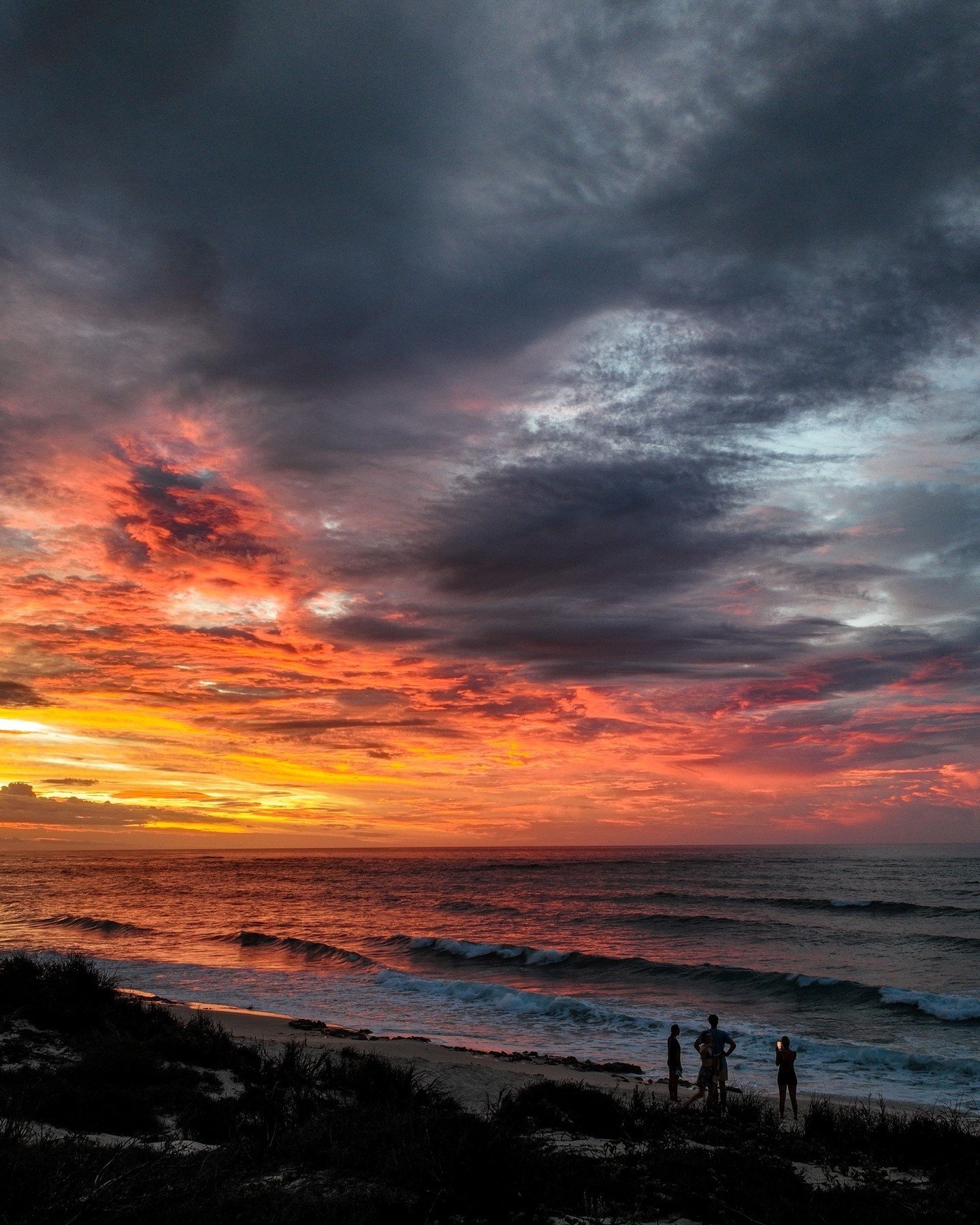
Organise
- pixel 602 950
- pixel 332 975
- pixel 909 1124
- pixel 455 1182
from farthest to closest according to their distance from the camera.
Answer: pixel 602 950 → pixel 332 975 → pixel 909 1124 → pixel 455 1182

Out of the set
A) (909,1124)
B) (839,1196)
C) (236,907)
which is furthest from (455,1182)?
Result: (236,907)

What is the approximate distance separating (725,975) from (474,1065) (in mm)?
17255

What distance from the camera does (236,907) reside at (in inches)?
2254

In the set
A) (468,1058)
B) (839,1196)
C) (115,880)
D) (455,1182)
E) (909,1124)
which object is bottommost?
(115,880)

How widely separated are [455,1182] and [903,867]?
10302cm

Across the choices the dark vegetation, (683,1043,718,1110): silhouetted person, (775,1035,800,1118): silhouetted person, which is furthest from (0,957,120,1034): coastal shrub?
(775,1035,800,1118): silhouetted person

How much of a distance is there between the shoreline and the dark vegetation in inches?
48.5

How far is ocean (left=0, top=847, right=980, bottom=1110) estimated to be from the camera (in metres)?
21.9

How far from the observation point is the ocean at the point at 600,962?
862 inches

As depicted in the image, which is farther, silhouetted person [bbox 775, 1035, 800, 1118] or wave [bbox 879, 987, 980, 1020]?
wave [bbox 879, 987, 980, 1020]

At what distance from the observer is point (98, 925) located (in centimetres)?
4397

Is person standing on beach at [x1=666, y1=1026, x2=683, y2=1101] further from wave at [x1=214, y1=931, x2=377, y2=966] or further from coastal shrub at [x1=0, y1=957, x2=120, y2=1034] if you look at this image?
wave at [x1=214, y1=931, x2=377, y2=966]

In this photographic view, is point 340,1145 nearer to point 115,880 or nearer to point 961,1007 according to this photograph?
point 961,1007

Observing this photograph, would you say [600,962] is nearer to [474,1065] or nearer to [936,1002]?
[936,1002]
